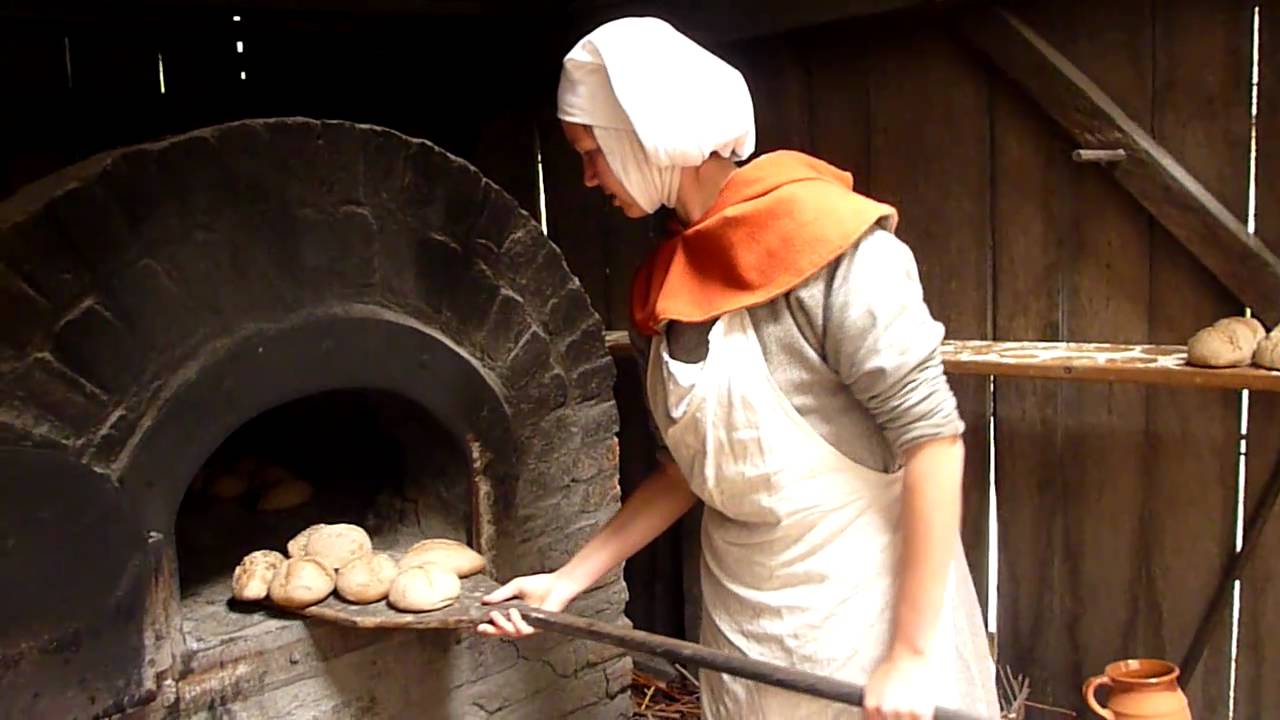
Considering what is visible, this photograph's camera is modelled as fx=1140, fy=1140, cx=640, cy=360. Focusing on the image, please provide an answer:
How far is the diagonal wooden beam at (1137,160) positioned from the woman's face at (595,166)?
1.13 meters

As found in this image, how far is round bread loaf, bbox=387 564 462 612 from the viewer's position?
160 centimetres

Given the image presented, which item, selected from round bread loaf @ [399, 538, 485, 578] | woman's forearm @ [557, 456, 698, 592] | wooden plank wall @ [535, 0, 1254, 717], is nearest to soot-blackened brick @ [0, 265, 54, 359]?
round bread loaf @ [399, 538, 485, 578]

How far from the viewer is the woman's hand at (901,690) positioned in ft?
3.90

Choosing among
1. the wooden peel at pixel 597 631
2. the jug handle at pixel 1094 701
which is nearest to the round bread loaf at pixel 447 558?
the wooden peel at pixel 597 631

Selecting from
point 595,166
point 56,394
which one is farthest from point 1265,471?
point 56,394

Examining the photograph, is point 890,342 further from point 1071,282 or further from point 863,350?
point 1071,282

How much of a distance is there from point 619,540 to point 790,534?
32 centimetres

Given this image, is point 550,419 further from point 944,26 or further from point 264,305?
point 944,26

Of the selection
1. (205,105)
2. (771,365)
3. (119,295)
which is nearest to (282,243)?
(119,295)

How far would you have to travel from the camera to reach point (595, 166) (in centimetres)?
135

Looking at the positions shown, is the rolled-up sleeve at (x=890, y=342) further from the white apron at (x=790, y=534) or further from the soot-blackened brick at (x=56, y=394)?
the soot-blackened brick at (x=56, y=394)

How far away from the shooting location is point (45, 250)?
1398 mm

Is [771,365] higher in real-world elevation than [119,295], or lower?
lower

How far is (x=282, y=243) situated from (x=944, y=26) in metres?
1.41
